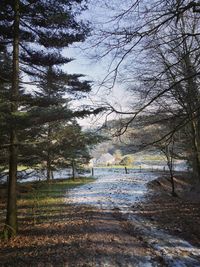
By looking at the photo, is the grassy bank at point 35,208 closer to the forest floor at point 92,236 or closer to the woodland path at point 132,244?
→ the forest floor at point 92,236

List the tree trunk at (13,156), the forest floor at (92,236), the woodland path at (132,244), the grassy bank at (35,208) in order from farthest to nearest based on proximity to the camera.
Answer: the grassy bank at (35,208) → the tree trunk at (13,156) → the forest floor at (92,236) → the woodland path at (132,244)

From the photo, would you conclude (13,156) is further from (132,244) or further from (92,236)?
(132,244)

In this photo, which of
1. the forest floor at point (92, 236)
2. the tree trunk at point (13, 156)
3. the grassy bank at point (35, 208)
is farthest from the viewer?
the grassy bank at point (35, 208)

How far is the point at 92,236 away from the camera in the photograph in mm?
8375

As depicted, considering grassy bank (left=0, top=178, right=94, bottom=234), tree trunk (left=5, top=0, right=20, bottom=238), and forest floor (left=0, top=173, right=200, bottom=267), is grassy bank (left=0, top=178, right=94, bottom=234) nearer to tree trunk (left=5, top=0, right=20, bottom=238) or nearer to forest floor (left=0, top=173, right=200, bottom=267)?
forest floor (left=0, top=173, right=200, bottom=267)

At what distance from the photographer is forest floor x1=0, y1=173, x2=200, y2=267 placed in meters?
6.67

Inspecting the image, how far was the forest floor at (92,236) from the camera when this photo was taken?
667 cm

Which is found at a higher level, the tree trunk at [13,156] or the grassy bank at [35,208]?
the tree trunk at [13,156]

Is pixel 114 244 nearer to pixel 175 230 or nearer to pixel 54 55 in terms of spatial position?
pixel 175 230

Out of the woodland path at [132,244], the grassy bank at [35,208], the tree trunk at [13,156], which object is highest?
the tree trunk at [13,156]

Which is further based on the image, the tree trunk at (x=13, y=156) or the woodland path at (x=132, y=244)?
the tree trunk at (x=13, y=156)

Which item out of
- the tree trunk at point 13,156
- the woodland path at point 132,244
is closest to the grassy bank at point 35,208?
the tree trunk at point 13,156

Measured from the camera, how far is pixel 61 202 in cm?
1516

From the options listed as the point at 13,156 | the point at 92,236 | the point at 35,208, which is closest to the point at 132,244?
the point at 92,236
